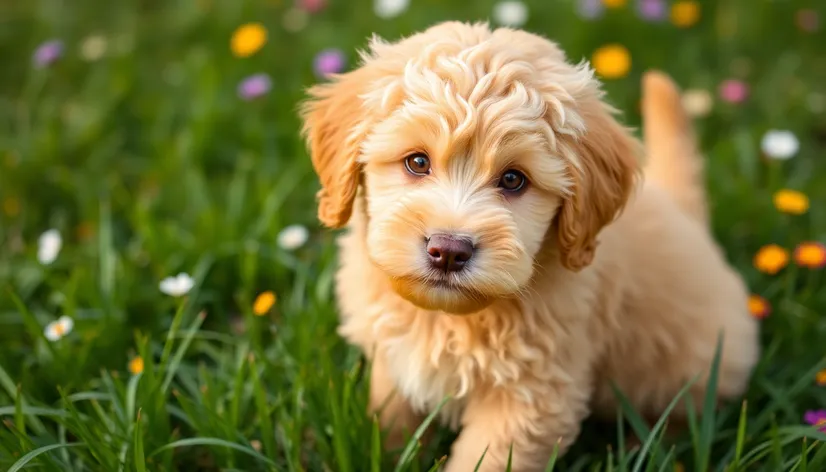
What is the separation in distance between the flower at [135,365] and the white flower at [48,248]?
0.74 m

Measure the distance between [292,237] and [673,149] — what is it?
5.67 ft

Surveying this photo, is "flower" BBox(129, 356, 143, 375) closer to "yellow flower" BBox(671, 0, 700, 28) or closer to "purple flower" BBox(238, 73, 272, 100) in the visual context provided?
"purple flower" BBox(238, 73, 272, 100)

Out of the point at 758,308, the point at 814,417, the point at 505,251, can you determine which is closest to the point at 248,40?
the point at 505,251

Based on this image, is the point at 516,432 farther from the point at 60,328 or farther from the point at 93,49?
the point at 93,49

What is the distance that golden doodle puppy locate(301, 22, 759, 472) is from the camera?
2043 millimetres

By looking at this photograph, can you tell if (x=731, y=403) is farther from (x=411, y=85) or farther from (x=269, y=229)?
(x=269, y=229)

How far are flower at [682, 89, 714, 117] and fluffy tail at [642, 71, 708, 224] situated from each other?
1.18 metres

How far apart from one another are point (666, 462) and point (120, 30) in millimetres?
4353

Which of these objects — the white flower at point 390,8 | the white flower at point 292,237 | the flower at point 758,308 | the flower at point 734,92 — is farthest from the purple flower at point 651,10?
the white flower at point 292,237

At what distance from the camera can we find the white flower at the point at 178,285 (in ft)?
9.92

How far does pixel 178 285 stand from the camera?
3.04 meters

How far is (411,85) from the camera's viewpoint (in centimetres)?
208

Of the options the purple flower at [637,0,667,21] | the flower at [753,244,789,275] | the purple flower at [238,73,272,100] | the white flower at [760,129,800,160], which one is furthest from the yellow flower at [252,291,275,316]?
the purple flower at [637,0,667,21]

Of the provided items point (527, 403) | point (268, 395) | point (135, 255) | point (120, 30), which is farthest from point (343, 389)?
point (120, 30)
